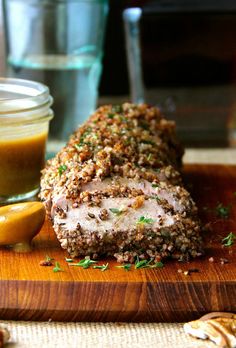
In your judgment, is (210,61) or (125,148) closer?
(125,148)

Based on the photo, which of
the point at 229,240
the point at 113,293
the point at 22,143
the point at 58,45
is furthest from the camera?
the point at 58,45

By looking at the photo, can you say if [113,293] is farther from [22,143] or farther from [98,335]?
[22,143]

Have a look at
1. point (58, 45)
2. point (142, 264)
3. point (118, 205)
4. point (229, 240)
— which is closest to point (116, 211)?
point (118, 205)

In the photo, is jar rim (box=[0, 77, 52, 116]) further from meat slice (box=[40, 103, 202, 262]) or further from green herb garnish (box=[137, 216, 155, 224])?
green herb garnish (box=[137, 216, 155, 224])

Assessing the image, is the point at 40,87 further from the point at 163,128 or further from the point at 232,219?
the point at 232,219

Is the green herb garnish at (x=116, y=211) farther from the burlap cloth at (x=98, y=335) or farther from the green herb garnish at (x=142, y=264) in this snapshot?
the burlap cloth at (x=98, y=335)

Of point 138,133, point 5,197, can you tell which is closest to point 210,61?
point 138,133

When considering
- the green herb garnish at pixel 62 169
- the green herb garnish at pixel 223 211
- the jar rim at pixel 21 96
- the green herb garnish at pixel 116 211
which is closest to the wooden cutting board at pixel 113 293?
the green herb garnish at pixel 116 211

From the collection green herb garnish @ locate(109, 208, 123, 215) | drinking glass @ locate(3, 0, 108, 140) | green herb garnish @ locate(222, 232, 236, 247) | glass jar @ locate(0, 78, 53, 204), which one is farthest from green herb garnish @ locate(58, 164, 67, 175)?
drinking glass @ locate(3, 0, 108, 140)
